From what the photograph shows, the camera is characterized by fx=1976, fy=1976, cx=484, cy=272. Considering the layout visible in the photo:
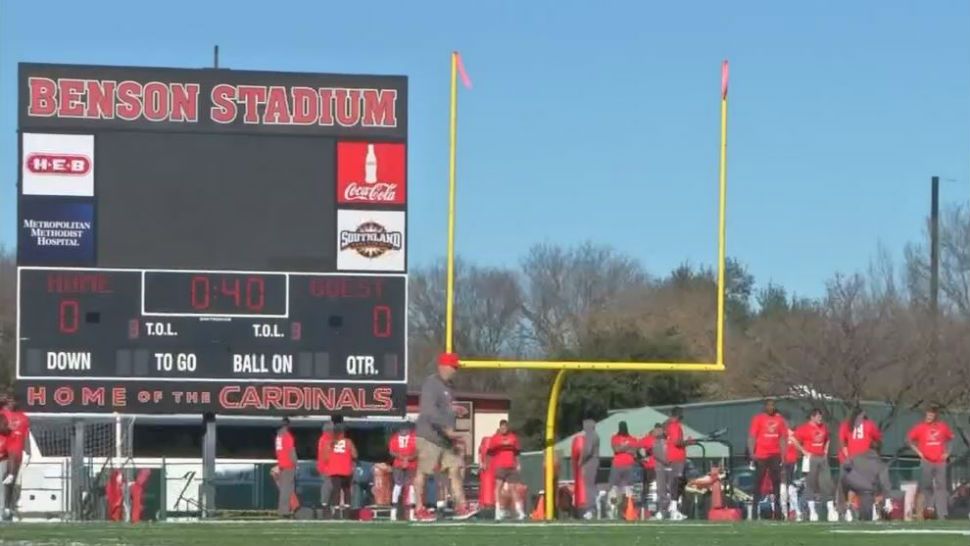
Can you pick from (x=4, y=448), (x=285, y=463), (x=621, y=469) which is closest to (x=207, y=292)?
(x=285, y=463)

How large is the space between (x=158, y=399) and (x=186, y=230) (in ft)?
6.80

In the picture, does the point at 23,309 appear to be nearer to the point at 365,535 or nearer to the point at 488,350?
the point at 365,535

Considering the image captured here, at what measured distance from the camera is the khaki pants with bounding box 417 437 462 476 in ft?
57.1

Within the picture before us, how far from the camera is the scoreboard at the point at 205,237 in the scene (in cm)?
2262

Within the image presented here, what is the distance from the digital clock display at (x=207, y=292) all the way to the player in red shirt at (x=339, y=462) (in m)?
2.02

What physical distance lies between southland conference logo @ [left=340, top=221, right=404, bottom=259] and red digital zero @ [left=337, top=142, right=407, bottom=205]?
0.31 meters

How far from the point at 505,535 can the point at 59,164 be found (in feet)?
36.2

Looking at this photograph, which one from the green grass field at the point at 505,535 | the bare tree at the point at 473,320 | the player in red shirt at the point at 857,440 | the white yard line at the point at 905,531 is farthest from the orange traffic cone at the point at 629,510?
the bare tree at the point at 473,320

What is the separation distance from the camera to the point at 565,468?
38000 mm

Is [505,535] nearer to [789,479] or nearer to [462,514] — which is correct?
[462,514]

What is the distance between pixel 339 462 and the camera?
23.8 metres

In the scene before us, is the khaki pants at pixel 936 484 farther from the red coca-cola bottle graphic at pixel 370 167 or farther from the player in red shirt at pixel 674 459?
the red coca-cola bottle graphic at pixel 370 167

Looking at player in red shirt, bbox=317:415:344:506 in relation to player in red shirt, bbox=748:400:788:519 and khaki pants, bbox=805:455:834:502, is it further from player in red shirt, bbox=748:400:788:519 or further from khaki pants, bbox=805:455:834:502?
khaki pants, bbox=805:455:834:502

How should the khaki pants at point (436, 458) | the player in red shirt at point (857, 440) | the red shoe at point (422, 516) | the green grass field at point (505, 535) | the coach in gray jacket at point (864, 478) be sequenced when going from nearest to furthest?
the green grass field at point (505, 535)
the khaki pants at point (436, 458)
the red shoe at point (422, 516)
the coach in gray jacket at point (864, 478)
the player in red shirt at point (857, 440)
